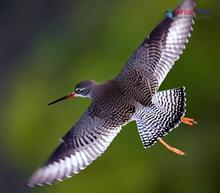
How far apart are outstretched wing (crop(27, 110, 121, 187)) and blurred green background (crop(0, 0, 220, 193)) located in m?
1.63

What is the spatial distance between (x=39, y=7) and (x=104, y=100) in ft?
14.9

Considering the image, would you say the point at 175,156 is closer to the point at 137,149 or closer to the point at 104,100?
the point at 137,149

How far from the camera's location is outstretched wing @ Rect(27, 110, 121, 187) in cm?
143

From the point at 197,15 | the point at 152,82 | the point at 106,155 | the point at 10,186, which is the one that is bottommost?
the point at 10,186

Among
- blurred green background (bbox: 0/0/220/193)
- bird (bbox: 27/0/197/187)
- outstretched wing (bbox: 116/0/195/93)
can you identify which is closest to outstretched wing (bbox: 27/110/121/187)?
bird (bbox: 27/0/197/187)

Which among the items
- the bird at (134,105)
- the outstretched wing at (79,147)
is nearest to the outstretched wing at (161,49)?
the bird at (134,105)

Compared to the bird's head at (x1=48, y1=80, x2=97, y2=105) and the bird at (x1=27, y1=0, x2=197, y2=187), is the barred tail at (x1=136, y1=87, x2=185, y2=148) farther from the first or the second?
the bird's head at (x1=48, y1=80, x2=97, y2=105)

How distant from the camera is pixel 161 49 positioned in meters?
1.58

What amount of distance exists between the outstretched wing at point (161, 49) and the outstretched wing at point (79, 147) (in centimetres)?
11

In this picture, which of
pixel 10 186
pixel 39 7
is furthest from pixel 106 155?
pixel 39 7

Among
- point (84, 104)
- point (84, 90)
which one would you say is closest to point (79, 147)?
point (84, 90)

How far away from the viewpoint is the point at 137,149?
13.7 ft

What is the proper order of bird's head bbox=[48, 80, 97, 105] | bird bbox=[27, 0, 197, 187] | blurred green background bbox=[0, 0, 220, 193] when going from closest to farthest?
bird bbox=[27, 0, 197, 187]
bird's head bbox=[48, 80, 97, 105]
blurred green background bbox=[0, 0, 220, 193]

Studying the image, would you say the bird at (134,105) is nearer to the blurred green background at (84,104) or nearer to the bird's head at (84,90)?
the bird's head at (84,90)
